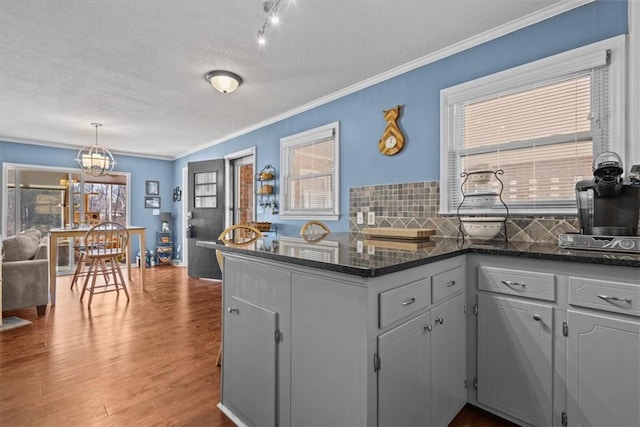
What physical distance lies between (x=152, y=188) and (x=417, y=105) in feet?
19.7

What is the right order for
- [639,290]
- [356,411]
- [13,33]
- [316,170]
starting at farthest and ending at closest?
1. [316,170]
2. [13,33]
3. [639,290]
4. [356,411]

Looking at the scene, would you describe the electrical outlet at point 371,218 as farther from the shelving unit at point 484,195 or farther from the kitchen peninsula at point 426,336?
the kitchen peninsula at point 426,336

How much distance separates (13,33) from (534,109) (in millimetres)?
3564

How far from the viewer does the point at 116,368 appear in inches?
86.9

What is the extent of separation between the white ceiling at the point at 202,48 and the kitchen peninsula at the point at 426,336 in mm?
1512

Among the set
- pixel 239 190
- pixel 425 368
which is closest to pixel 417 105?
pixel 425 368

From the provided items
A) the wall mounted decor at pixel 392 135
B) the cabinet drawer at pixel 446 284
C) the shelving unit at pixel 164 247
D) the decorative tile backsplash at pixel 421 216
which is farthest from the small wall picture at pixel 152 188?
the cabinet drawer at pixel 446 284

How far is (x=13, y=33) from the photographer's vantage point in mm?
2172

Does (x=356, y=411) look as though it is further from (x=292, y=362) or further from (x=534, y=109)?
(x=534, y=109)

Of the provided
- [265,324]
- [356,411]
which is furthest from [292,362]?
[356,411]

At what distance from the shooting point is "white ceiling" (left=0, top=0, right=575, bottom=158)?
1949 mm

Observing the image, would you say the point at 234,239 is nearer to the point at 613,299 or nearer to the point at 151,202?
the point at 613,299

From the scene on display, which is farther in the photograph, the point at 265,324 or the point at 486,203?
the point at 486,203

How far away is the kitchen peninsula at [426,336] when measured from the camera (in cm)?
113
